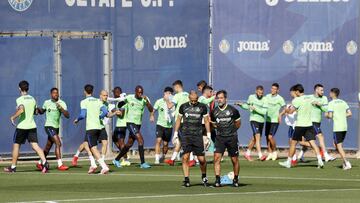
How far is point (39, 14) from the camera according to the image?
34.8m

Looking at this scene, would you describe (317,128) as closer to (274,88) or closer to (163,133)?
(274,88)

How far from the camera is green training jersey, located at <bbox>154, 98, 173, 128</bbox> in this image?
3375 centimetres

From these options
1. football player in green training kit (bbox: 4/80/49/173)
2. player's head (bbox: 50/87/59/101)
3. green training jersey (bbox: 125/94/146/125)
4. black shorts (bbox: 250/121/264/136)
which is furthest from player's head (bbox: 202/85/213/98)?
football player in green training kit (bbox: 4/80/49/173)

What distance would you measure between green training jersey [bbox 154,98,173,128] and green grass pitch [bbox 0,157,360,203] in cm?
166

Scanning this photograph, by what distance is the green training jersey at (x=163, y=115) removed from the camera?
33750 millimetres

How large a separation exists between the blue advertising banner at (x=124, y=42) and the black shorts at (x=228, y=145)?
9802 mm

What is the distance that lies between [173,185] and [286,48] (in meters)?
11.8

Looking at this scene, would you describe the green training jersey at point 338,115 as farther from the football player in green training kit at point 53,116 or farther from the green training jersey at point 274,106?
the football player in green training kit at point 53,116

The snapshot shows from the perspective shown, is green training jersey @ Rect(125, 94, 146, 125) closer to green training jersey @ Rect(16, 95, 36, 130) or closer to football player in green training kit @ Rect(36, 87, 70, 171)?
football player in green training kit @ Rect(36, 87, 70, 171)

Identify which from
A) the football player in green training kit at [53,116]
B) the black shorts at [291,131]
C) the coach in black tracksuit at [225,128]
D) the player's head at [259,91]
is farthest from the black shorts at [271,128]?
the coach in black tracksuit at [225,128]

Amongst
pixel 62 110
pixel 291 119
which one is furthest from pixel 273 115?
pixel 62 110

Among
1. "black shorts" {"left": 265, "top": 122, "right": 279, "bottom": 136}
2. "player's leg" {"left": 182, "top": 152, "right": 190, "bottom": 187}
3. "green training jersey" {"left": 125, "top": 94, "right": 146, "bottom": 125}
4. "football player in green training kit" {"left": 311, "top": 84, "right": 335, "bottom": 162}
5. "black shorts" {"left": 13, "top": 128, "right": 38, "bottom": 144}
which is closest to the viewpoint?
"player's leg" {"left": 182, "top": 152, "right": 190, "bottom": 187}

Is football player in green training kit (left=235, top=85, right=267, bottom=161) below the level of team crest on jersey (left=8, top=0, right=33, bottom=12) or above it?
below

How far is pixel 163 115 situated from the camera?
3384cm
